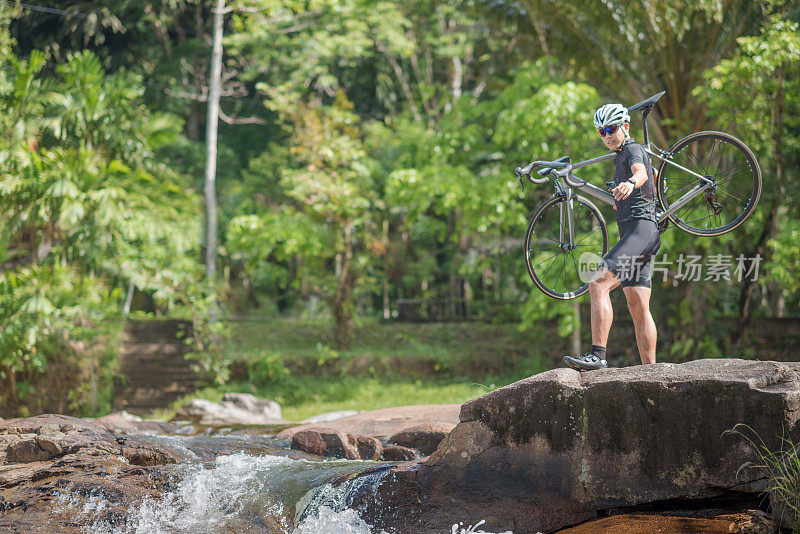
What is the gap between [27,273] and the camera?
12.5 meters

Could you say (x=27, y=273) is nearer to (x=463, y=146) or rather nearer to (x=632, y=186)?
(x=463, y=146)

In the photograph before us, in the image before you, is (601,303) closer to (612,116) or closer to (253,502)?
(612,116)

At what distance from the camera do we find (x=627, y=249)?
576 centimetres

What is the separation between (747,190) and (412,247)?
10087 millimetres

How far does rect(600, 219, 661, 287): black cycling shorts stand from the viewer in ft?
18.9

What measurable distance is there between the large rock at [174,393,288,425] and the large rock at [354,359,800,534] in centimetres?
567

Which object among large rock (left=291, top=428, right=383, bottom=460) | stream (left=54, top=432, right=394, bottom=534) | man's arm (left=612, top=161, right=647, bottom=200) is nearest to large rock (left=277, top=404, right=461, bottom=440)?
large rock (left=291, top=428, right=383, bottom=460)

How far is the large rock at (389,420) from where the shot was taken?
8.33 m

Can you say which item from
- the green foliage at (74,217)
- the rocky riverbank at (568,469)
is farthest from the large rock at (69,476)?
the green foliage at (74,217)

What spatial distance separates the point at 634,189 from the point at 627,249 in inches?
19.5

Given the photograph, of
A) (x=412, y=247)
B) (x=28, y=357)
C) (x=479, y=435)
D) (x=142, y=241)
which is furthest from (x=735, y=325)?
(x=28, y=357)

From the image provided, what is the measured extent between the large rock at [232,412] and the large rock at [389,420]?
1.77 meters

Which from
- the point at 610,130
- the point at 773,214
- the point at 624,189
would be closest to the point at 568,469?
the point at 624,189

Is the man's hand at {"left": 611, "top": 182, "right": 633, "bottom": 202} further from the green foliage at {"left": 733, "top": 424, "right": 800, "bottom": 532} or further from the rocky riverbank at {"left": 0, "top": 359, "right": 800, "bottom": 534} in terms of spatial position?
the green foliage at {"left": 733, "top": 424, "right": 800, "bottom": 532}
